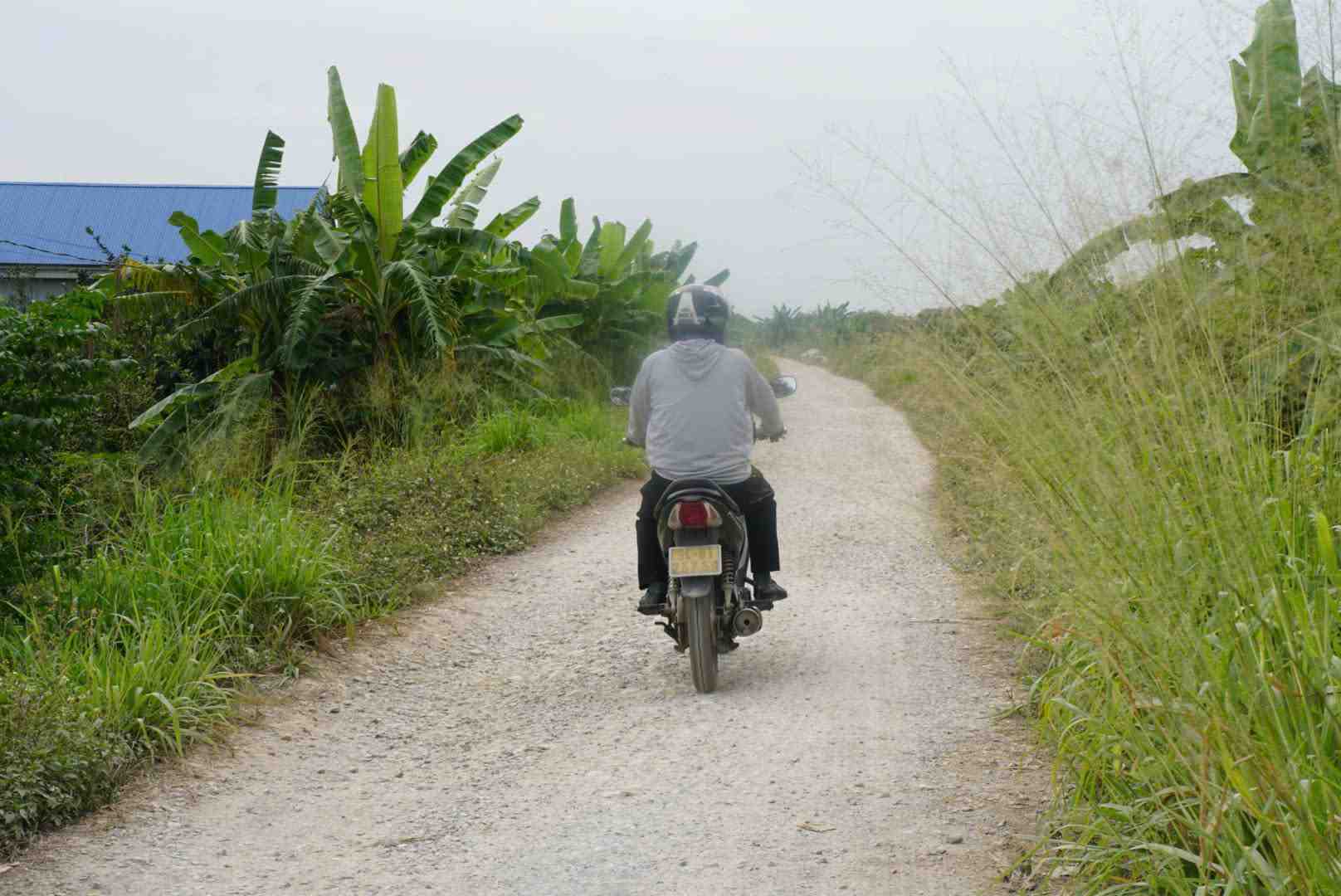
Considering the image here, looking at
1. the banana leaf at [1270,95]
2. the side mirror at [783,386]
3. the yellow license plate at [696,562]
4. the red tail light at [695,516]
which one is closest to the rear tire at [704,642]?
the yellow license plate at [696,562]

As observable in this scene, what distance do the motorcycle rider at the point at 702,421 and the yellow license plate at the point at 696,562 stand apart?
1.25ft

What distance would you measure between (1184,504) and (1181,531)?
0.31 ft

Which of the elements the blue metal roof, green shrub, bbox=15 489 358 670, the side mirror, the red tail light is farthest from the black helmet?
the blue metal roof

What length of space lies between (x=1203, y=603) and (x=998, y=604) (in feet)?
11.9

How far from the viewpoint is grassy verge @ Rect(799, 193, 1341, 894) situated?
2645mm

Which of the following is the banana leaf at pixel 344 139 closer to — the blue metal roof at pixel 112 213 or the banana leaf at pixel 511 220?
the banana leaf at pixel 511 220

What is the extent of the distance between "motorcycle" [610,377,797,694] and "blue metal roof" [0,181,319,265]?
919 inches

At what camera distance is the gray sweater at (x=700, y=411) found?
19.0ft

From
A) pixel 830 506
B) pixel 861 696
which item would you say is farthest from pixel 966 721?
pixel 830 506

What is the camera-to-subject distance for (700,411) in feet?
19.1

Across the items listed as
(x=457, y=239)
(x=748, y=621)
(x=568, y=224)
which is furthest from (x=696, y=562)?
(x=568, y=224)

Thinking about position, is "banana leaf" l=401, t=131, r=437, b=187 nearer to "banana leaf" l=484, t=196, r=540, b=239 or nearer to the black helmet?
"banana leaf" l=484, t=196, r=540, b=239

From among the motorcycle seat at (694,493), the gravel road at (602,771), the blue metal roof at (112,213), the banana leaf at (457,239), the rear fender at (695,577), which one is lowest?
the gravel road at (602,771)

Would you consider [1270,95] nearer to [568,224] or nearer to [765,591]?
[765,591]
